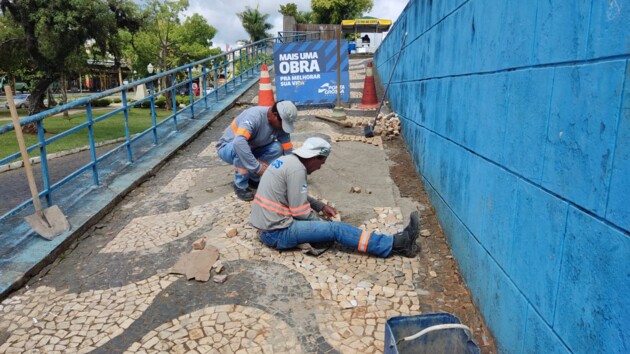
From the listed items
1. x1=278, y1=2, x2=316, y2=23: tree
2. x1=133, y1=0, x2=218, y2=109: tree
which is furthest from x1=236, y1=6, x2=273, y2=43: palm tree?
x1=133, y1=0, x2=218, y2=109: tree

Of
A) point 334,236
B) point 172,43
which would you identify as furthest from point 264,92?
point 172,43

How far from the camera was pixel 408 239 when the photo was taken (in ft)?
11.9

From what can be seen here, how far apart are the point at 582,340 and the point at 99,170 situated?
5.75 meters

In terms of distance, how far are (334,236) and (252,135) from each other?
169 centimetres

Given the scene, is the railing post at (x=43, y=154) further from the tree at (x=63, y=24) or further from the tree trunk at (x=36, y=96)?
the tree trunk at (x=36, y=96)

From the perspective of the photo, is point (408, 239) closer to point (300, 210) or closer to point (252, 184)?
point (300, 210)

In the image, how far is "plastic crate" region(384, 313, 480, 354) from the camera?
225 cm

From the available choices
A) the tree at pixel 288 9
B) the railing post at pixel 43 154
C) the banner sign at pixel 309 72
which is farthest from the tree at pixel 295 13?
the railing post at pixel 43 154

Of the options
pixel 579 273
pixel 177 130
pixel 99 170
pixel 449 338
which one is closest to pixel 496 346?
pixel 449 338

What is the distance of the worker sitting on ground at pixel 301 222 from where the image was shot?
3611 millimetres

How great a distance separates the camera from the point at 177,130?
791cm

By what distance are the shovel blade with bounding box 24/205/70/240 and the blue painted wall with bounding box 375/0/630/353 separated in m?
3.65

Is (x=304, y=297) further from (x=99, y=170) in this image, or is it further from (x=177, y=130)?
(x=177, y=130)

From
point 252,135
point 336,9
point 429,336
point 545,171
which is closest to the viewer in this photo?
point 545,171
